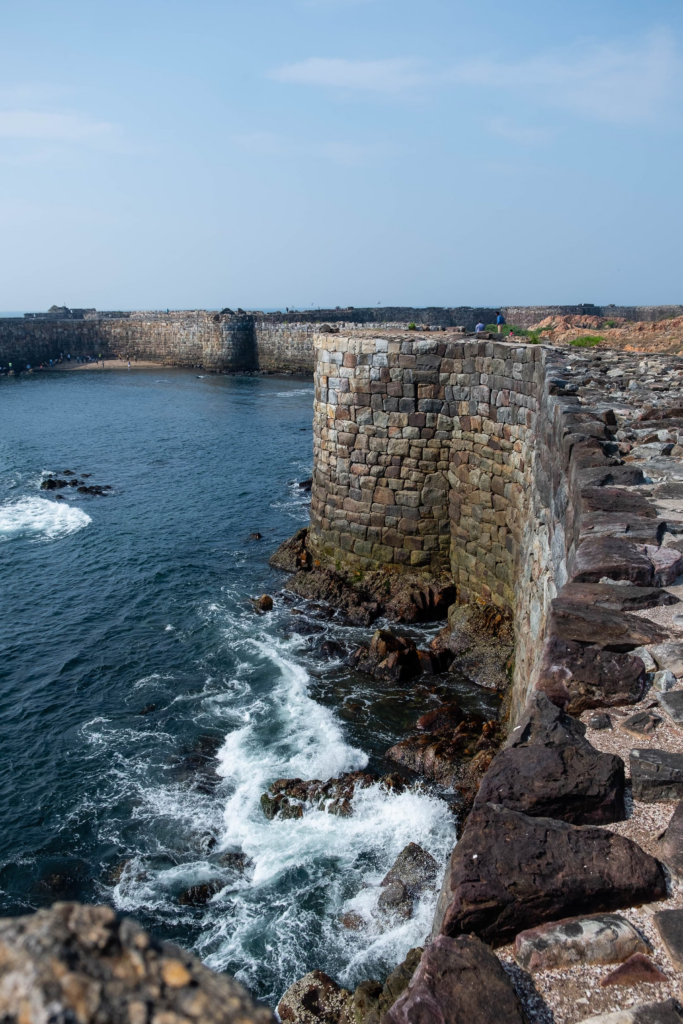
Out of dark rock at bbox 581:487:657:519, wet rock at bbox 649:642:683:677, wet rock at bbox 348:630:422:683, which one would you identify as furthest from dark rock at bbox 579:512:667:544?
wet rock at bbox 348:630:422:683

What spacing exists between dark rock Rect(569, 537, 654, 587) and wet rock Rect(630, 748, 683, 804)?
5.96ft

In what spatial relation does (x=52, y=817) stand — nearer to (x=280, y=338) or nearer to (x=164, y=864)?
(x=164, y=864)

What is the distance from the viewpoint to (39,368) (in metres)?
70.6

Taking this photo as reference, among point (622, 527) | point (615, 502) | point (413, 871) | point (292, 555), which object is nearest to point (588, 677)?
point (622, 527)

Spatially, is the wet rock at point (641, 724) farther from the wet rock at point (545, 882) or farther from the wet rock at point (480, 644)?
the wet rock at point (480, 644)

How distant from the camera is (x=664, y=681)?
4.00m

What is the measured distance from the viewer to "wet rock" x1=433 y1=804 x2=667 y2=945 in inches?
116

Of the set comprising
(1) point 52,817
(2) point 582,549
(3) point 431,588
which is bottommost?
(1) point 52,817

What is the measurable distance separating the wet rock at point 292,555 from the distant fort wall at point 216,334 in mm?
42501

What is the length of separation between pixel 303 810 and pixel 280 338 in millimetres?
56778

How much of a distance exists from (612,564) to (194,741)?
8.40 m

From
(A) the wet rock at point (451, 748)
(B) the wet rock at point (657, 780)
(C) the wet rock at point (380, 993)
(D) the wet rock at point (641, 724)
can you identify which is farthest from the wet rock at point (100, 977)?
(A) the wet rock at point (451, 748)

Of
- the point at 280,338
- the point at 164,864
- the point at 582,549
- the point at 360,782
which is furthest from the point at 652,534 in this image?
the point at 280,338

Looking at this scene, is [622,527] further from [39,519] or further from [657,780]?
[39,519]
